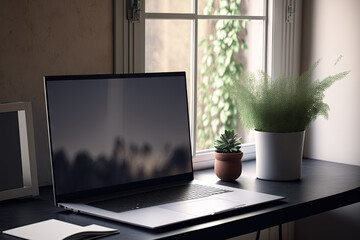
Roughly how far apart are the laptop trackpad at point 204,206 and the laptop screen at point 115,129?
0.25 metres

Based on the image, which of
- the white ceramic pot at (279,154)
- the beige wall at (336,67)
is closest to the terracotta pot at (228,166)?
the white ceramic pot at (279,154)

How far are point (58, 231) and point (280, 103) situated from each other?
3.41 ft

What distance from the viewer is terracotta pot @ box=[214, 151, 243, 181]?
230 cm

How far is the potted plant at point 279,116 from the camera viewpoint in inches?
91.8

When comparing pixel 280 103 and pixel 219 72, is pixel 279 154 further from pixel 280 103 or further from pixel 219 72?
pixel 219 72

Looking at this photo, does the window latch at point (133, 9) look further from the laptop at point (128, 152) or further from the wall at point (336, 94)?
the wall at point (336, 94)

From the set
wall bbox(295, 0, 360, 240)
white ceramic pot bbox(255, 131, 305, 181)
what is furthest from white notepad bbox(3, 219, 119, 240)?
wall bbox(295, 0, 360, 240)

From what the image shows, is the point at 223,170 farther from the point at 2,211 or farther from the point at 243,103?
the point at 2,211

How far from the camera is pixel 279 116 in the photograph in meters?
2.33

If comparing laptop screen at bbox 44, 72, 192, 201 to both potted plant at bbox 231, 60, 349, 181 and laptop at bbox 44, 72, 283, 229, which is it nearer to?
laptop at bbox 44, 72, 283, 229

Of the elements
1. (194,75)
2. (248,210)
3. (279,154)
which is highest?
(194,75)

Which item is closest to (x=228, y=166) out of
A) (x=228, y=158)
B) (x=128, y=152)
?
(x=228, y=158)

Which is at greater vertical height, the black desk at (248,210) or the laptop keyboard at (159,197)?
the laptop keyboard at (159,197)

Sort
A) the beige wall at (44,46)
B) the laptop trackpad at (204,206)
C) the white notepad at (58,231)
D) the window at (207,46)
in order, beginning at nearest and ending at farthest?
the white notepad at (58,231) → the laptop trackpad at (204,206) → the beige wall at (44,46) → the window at (207,46)
